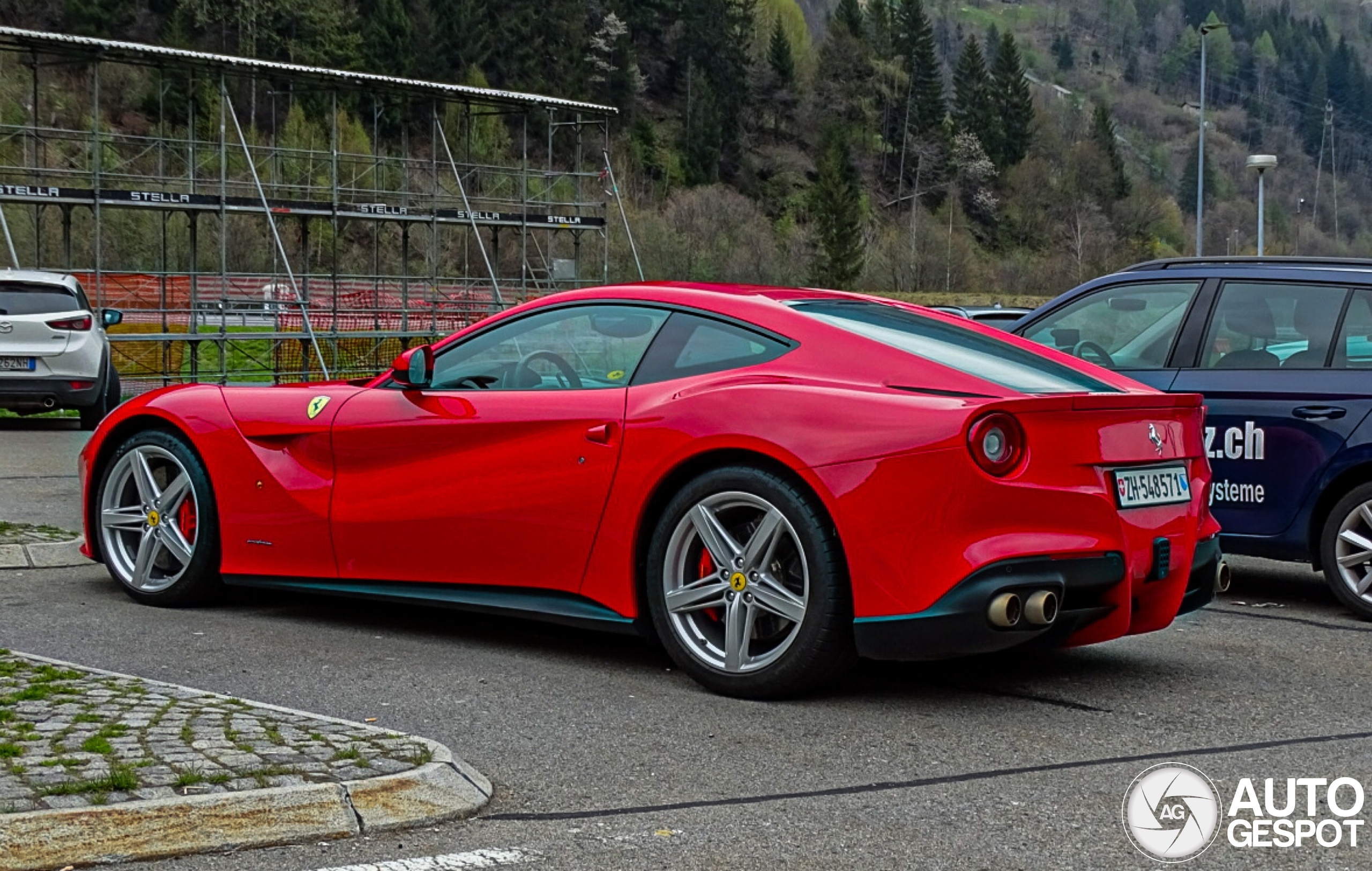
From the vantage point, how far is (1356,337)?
312 inches

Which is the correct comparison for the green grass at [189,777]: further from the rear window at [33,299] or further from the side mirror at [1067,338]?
the rear window at [33,299]

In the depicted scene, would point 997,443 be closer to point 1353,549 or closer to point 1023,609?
point 1023,609

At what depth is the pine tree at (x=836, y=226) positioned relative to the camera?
358 ft

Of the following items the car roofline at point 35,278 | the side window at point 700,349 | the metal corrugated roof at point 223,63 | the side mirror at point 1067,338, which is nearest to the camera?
the side window at point 700,349

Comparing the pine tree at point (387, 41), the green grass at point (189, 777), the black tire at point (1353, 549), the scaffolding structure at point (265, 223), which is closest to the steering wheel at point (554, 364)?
the green grass at point (189, 777)

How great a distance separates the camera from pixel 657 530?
5836 mm

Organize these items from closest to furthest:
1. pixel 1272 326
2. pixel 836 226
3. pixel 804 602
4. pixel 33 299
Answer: pixel 804 602 < pixel 1272 326 < pixel 33 299 < pixel 836 226

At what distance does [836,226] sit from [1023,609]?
4281 inches

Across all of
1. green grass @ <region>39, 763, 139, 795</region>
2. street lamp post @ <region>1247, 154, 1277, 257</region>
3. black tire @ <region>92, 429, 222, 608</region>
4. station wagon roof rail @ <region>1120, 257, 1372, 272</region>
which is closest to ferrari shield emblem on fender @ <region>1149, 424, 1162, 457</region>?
station wagon roof rail @ <region>1120, 257, 1372, 272</region>

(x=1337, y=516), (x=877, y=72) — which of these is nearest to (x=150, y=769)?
(x=1337, y=516)

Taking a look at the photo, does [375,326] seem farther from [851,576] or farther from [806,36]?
[806,36]

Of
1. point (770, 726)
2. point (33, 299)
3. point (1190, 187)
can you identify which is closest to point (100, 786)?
point (770, 726)

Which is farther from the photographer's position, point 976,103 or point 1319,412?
point 976,103

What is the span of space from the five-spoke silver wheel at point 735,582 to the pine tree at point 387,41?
97.0 metres
